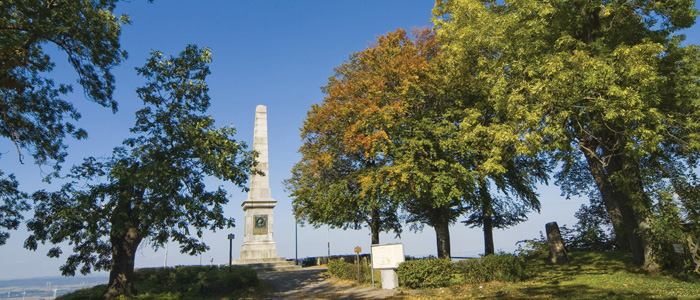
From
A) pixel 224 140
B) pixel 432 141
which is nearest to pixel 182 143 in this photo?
pixel 224 140

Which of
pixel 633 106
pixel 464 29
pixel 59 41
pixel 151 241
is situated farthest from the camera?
pixel 464 29

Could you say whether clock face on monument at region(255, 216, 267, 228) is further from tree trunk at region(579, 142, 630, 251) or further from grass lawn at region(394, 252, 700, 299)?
tree trunk at region(579, 142, 630, 251)

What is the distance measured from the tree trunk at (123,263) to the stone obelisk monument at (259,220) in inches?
466

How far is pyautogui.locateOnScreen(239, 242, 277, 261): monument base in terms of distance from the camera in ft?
86.6

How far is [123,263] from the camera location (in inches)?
578

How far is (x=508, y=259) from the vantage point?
14906 millimetres

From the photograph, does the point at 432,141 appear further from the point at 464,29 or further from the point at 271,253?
the point at 271,253

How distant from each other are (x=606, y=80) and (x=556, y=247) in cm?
1226

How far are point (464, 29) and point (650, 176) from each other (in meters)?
9.60

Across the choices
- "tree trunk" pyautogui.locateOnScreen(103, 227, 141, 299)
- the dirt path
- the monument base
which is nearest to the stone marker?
the dirt path

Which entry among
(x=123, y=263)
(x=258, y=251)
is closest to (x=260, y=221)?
(x=258, y=251)

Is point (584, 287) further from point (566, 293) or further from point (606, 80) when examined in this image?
point (606, 80)

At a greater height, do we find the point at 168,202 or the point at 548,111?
the point at 548,111

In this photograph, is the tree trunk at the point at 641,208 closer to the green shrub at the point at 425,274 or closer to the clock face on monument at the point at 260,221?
the green shrub at the point at 425,274
